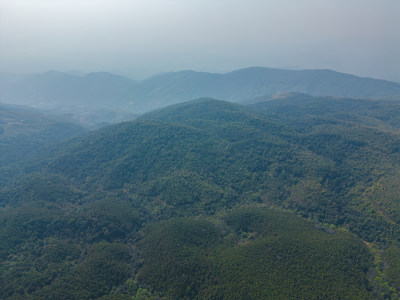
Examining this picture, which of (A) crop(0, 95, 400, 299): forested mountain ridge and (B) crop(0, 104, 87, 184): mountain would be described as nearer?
(A) crop(0, 95, 400, 299): forested mountain ridge

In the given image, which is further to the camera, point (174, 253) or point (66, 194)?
point (66, 194)

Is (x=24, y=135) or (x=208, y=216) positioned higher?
(x=24, y=135)

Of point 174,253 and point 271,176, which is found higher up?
point 271,176

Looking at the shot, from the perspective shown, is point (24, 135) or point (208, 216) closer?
point (208, 216)

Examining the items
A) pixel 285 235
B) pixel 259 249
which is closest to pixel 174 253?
pixel 259 249

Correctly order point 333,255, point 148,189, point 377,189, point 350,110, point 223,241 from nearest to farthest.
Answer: point 333,255 < point 223,241 < point 377,189 < point 148,189 < point 350,110

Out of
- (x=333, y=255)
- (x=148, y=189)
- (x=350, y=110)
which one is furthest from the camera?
(x=350, y=110)

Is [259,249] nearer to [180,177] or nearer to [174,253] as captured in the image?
[174,253]

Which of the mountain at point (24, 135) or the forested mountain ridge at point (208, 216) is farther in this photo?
the mountain at point (24, 135)
